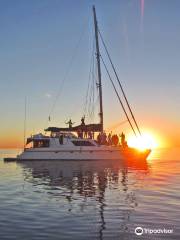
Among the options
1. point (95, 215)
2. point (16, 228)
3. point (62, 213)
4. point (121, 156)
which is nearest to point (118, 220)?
point (95, 215)

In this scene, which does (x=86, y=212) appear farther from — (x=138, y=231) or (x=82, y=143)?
(x=82, y=143)

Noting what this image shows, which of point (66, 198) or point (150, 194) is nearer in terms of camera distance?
point (66, 198)

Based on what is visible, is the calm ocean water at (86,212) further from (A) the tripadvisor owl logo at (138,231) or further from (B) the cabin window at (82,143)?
(B) the cabin window at (82,143)

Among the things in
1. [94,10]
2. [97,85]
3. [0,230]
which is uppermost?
[94,10]

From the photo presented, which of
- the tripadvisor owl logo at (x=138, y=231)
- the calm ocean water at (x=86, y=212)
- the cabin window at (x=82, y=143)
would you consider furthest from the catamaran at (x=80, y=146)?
the tripadvisor owl logo at (x=138, y=231)

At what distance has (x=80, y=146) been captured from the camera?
→ 52.7 metres

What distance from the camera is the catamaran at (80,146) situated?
5159 centimetres

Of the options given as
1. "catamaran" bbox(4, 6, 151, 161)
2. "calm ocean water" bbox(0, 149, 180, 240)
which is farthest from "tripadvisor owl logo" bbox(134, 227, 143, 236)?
"catamaran" bbox(4, 6, 151, 161)

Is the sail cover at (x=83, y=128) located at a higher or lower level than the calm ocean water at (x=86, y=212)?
higher

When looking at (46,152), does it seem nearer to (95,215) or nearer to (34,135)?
(34,135)

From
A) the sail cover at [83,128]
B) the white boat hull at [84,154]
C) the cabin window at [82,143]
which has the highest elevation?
the sail cover at [83,128]

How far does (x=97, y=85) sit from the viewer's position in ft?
169

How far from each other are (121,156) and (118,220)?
3849 centimetres

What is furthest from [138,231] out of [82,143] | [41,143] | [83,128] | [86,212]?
[41,143]
